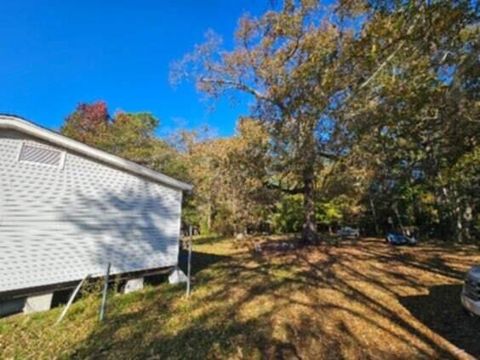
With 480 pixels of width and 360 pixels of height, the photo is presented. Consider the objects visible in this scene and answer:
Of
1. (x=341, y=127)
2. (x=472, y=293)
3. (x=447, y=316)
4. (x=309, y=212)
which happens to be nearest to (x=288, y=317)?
(x=447, y=316)

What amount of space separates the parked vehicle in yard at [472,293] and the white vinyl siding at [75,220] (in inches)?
317

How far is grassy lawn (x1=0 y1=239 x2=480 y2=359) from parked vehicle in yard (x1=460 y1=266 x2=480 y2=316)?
59 cm

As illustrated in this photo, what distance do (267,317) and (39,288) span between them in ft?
17.9

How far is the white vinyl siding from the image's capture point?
729 centimetres

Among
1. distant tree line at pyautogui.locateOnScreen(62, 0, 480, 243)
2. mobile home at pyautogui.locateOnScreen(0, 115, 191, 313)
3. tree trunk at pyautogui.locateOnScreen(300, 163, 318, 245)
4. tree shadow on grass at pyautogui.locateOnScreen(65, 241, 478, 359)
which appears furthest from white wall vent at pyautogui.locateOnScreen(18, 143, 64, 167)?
tree trunk at pyautogui.locateOnScreen(300, 163, 318, 245)

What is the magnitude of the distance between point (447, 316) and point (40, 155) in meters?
9.79

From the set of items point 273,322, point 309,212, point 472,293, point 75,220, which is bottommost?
point 273,322

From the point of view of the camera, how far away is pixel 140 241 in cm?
975

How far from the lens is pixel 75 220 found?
8.34 metres

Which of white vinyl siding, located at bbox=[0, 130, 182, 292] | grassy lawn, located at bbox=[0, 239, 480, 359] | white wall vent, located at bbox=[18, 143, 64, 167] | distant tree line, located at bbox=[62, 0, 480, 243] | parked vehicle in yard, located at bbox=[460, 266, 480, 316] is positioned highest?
distant tree line, located at bbox=[62, 0, 480, 243]

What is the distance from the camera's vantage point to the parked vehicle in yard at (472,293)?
5152 millimetres

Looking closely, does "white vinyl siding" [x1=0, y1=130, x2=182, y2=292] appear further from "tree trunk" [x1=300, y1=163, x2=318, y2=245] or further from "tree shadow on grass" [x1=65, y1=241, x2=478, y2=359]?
"tree trunk" [x1=300, y1=163, x2=318, y2=245]

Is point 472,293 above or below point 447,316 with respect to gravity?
above

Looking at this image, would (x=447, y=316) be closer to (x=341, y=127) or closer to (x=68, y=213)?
(x=341, y=127)
